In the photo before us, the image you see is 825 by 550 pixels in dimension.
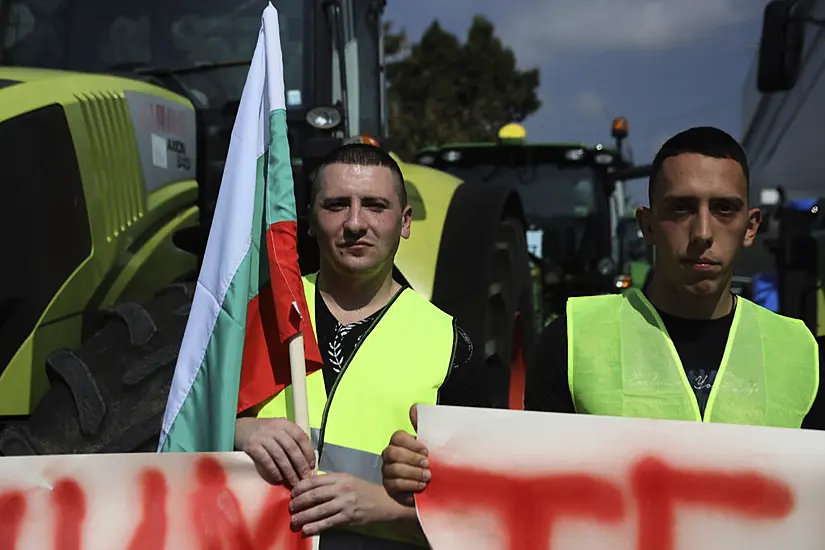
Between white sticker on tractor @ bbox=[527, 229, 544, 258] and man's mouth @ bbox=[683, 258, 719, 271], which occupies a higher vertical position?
white sticker on tractor @ bbox=[527, 229, 544, 258]

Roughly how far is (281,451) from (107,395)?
3.34ft

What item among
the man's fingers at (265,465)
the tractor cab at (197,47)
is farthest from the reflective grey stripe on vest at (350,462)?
the tractor cab at (197,47)

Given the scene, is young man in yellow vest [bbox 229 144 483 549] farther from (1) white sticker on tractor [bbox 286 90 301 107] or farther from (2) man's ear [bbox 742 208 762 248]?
(1) white sticker on tractor [bbox 286 90 301 107]

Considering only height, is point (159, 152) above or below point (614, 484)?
above

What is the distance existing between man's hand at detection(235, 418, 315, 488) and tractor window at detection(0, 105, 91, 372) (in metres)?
1.25

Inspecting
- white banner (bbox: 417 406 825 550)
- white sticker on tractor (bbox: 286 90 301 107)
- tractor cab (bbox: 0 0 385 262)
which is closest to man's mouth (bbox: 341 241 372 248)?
white banner (bbox: 417 406 825 550)

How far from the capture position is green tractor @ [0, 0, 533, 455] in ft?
9.61

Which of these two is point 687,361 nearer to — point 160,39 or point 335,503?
A: point 335,503

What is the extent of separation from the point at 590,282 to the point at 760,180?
357 cm

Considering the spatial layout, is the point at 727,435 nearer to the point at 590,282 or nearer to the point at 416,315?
the point at 416,315

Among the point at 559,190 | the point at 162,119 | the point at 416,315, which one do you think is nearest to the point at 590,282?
the point at 559,190

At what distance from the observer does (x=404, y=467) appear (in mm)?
2021

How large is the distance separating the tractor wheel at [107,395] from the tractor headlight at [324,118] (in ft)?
3.63

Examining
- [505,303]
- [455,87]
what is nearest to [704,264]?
[505,303]
